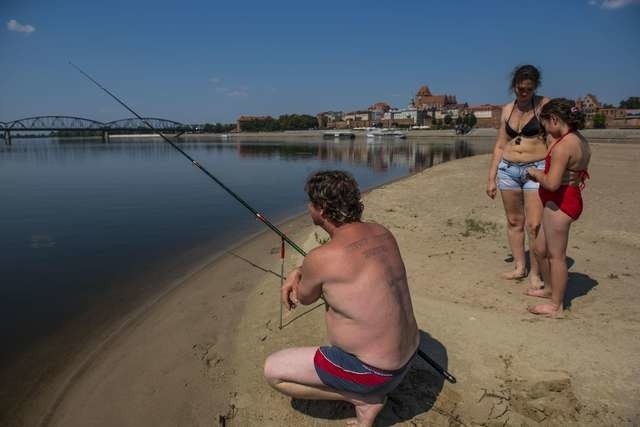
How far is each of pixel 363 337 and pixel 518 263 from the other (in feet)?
10.4

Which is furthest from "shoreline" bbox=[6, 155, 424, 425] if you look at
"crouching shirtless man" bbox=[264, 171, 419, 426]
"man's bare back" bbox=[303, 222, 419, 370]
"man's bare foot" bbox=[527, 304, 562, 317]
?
"man's bare foot" bbox=[527, 304, 562, 317]

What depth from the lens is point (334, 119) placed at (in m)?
192

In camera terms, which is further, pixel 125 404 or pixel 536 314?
pixel 536 314

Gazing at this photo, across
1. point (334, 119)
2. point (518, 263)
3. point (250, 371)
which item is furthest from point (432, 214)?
point (334, 119)

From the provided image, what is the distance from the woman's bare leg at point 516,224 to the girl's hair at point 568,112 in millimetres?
1049

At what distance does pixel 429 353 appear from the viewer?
3166 millimetres

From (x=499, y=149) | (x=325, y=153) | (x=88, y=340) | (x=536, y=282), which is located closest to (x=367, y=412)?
(x=536, y=282)

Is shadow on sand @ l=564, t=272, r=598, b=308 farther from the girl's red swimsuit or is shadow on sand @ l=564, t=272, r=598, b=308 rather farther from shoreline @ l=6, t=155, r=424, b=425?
shoreline @ l=6, t=155, r=424, b=425

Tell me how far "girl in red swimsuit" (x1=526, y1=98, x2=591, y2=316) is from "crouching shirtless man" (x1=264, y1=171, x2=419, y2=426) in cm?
196

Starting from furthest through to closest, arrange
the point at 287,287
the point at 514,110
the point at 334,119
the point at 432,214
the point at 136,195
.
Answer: the point at 334,119, the point at 136,195, the point at 432,214, the point at 514,110, the point at 287,287

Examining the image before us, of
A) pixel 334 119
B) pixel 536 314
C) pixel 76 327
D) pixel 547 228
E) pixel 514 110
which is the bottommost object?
pixel 76 327

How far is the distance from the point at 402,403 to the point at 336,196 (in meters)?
1.52

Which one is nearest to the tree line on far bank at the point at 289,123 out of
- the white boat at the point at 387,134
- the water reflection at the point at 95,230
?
the white boat at the point at 387,134

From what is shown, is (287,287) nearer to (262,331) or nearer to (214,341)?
(262,331)
